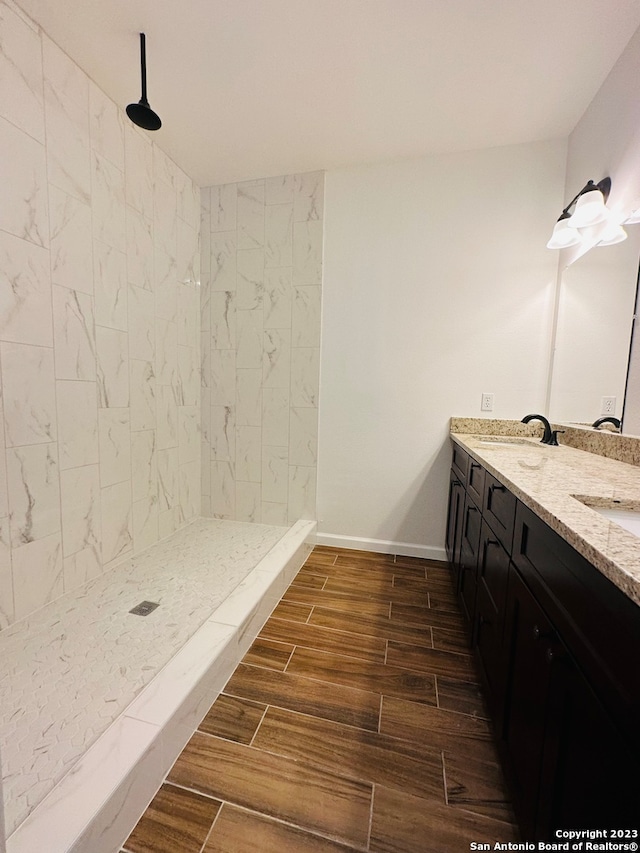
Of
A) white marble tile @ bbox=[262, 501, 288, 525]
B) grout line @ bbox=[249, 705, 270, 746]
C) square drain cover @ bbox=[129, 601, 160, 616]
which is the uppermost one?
white marble tile @ bbox=[262, 501, 288, 525]

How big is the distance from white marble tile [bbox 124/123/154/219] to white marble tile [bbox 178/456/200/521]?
5.71 feet

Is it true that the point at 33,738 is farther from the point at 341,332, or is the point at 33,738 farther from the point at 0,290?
the point at 341,332

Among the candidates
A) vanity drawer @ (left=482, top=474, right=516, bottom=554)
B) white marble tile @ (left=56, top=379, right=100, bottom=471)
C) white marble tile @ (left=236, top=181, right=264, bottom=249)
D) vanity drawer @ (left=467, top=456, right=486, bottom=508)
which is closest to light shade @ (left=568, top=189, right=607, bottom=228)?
vanity drawer @ (left=467, top=456, right=486, bottom=508)

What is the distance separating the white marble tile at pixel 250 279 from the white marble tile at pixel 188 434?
90 centimetres

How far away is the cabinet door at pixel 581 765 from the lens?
1.69ft

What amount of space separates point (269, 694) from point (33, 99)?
2.68 metres

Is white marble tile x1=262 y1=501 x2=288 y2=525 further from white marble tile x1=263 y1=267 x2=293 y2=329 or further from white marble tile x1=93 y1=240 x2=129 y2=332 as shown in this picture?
white marble tile x1=93 y1=240 x2=129 y2=332

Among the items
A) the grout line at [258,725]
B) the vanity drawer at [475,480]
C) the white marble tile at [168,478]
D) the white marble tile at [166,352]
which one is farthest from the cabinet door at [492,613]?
the white marble tile at [166,352]

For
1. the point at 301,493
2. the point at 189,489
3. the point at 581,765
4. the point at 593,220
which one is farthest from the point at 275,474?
the point at 593,220

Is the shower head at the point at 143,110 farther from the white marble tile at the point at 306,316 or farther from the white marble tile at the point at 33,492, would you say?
the white marble tile at the point at 33,492

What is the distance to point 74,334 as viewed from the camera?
1770mm

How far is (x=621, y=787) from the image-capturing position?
52 cm

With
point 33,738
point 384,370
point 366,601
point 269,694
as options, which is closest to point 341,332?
point 384,370

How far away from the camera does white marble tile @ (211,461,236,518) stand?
2.88m
